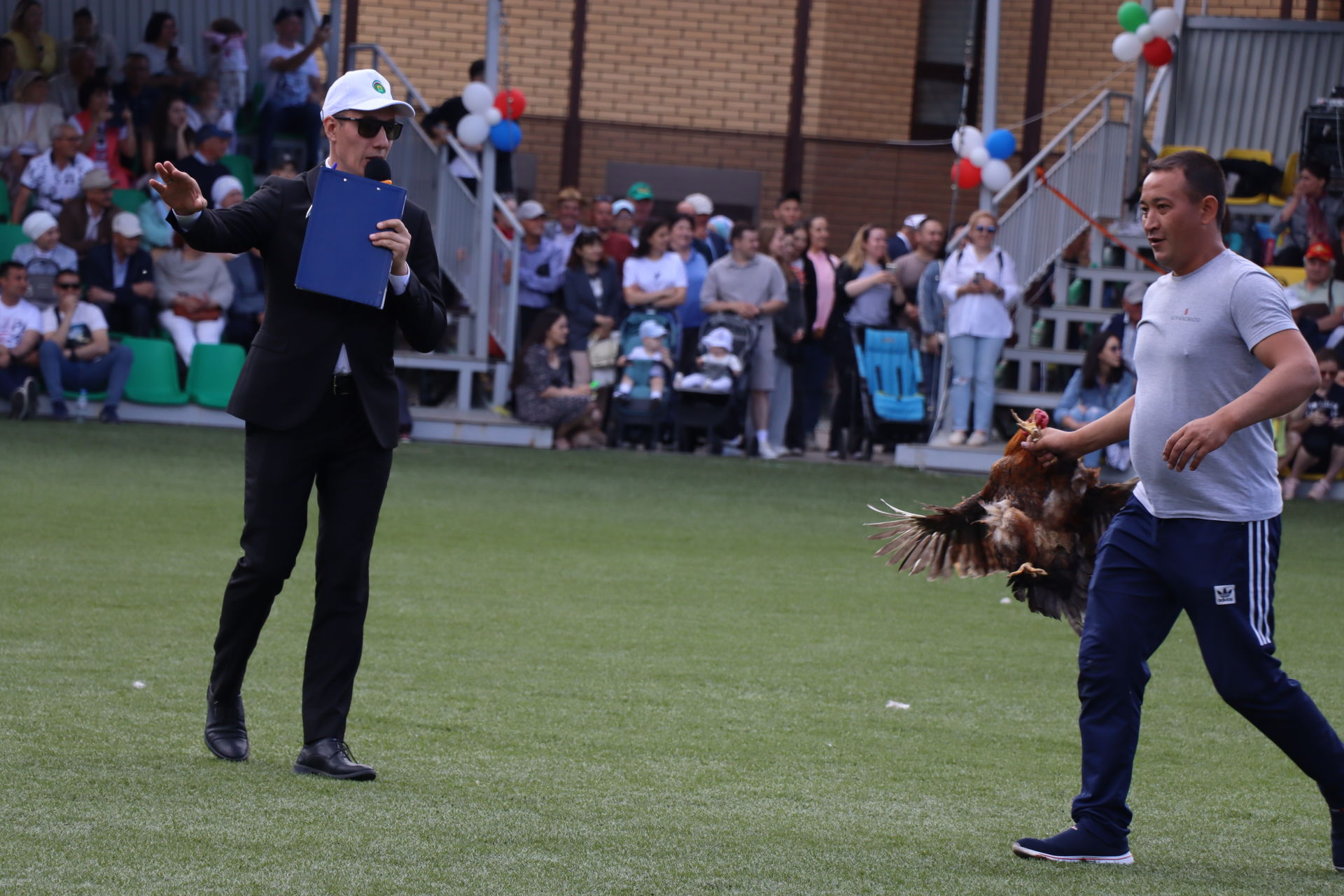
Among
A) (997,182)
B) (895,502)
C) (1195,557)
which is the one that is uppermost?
(997,182)

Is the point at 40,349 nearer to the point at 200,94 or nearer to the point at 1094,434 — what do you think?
the point at 200,94

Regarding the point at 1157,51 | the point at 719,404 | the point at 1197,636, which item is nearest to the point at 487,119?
the point at 719,404

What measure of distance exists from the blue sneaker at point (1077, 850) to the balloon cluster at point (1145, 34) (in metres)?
14.9

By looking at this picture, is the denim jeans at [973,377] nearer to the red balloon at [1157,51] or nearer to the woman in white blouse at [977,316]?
the woman in white blouse at [977,316]

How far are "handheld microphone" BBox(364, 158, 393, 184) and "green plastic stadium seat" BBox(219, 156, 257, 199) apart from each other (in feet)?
42.2

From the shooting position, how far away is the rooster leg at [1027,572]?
4668 mm

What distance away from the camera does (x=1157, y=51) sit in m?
18.7

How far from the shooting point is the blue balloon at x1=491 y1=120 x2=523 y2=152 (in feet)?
51.8

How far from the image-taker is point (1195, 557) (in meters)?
4.37

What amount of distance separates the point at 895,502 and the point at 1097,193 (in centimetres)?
599

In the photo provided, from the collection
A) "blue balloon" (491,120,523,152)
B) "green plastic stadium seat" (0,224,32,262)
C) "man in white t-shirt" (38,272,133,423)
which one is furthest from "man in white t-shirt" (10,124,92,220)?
"blue balloon" (491,120,523,152)

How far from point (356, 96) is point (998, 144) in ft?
38.0

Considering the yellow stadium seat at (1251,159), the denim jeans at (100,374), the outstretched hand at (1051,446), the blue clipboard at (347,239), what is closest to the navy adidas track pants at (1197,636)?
the outstretched hand at (1051,446)

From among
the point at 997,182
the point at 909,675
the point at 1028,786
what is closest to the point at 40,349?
the point at 997,182
